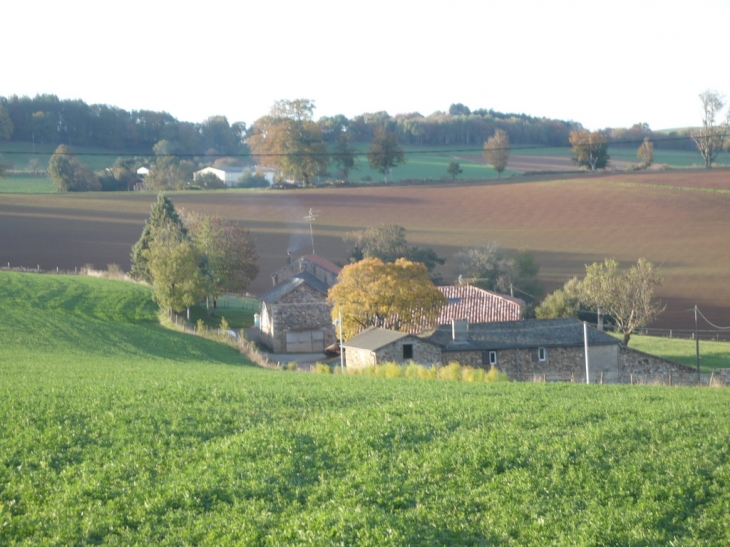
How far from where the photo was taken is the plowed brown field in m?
68.4

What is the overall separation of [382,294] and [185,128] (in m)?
118

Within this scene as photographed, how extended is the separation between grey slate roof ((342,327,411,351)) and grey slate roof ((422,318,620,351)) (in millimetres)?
2489

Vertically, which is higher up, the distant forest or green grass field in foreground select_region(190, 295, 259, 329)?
the distant forest

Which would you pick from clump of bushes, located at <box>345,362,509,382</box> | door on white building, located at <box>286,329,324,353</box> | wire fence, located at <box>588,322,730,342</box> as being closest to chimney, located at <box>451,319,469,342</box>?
clump of bushes, located at <box>345,362,509,382</box>

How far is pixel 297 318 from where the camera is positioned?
55.5 m

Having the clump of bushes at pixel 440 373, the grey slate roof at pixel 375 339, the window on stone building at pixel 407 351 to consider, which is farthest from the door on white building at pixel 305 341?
the clump of bushes at pixel 440 373

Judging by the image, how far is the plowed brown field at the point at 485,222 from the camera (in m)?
68.4

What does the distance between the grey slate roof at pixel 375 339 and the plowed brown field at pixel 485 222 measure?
29.4 metres

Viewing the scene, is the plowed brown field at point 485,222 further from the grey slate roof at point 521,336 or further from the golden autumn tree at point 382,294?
the golden autumn tree at point 382,294

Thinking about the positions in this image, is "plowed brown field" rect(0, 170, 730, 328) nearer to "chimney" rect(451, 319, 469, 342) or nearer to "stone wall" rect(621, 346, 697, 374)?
"stone wall" rect(621, 346, 697, 374)

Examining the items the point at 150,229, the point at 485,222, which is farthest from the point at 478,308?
the point at 150,229

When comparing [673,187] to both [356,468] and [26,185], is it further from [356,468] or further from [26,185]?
[26,185]

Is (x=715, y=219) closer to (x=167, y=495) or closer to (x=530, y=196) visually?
(x=530, y=196)

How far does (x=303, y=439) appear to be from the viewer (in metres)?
12.9
